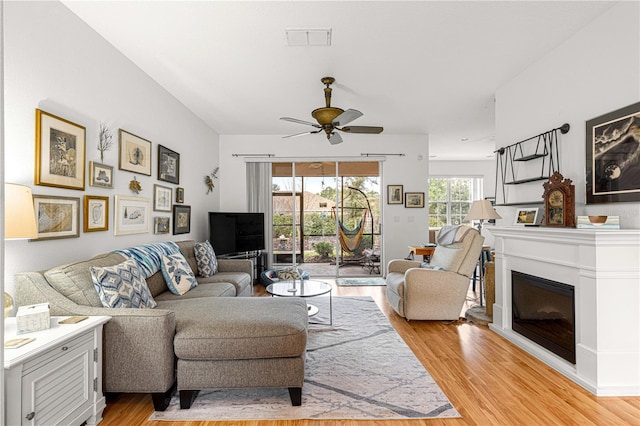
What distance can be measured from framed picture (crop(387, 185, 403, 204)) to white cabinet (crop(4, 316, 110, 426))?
4712mm

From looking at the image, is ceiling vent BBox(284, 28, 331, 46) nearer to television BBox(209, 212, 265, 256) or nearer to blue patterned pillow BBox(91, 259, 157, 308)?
blue patterned pillow BBox(91, 259, 157, 308)

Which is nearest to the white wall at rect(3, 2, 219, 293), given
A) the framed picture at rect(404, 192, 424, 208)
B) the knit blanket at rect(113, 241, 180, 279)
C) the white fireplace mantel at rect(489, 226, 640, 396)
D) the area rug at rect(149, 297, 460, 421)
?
the knit blanket at rect(113, 241, 180, 279)

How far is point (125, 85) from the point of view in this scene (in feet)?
9.97

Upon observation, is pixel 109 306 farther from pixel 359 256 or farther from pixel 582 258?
pixel 359 256

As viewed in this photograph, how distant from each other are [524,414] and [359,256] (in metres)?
4.22

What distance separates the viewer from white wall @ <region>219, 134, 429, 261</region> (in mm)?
5871

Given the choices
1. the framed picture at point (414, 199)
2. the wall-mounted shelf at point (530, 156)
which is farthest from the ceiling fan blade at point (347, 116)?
the framed picture at point (414, 199)

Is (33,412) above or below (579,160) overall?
below

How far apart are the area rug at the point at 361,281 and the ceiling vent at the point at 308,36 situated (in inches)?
148

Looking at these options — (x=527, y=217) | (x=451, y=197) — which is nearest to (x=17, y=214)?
(x=527, y=217)

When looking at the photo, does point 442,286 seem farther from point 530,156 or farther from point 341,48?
point 341,48

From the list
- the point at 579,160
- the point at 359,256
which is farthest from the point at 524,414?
the point at 359,256

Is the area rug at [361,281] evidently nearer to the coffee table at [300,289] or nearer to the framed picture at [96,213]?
the coffee table at [300,289]

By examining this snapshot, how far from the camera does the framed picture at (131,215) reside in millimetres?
2954
